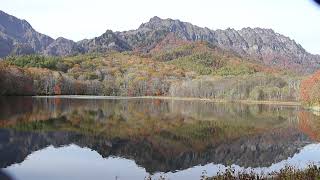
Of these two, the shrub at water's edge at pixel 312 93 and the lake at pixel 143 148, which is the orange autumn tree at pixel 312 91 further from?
the lake at pixel 143 148

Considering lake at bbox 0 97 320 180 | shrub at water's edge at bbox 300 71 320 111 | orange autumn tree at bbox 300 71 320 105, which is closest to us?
lake at bbox 0 97 320 180

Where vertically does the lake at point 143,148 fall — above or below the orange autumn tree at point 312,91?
below

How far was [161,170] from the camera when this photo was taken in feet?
105

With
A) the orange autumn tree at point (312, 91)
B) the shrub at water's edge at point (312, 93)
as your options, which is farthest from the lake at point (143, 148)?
the orange autumn tree at point (312, 91)

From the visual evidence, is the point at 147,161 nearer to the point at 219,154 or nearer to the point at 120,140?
the point at 219,154

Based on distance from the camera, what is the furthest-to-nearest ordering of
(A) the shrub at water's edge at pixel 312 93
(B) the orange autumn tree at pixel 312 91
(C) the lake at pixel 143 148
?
(B) the orange autumn tree at pixel 312 91
(A) the shrub at water's edge at pixel 312 93
(C) the lake at pixel 143 148

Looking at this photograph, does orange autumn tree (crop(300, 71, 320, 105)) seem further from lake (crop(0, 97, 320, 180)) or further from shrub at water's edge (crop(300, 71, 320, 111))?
lake (crop(0, 97, 320, 180))

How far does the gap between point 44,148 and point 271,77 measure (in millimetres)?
165123

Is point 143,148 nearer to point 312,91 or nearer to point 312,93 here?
point 312,93

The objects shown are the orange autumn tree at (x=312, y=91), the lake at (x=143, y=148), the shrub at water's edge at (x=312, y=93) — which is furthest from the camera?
the orange autumn tree at (x=312, y=91)

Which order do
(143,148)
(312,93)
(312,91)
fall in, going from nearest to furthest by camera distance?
(143,148) < (312,93) < (312,91)

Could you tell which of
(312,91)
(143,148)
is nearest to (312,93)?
(312,91)

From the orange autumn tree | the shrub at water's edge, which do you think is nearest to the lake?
the shrub at water's edge

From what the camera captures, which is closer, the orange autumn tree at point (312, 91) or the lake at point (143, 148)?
the lake at point (143, 148)
